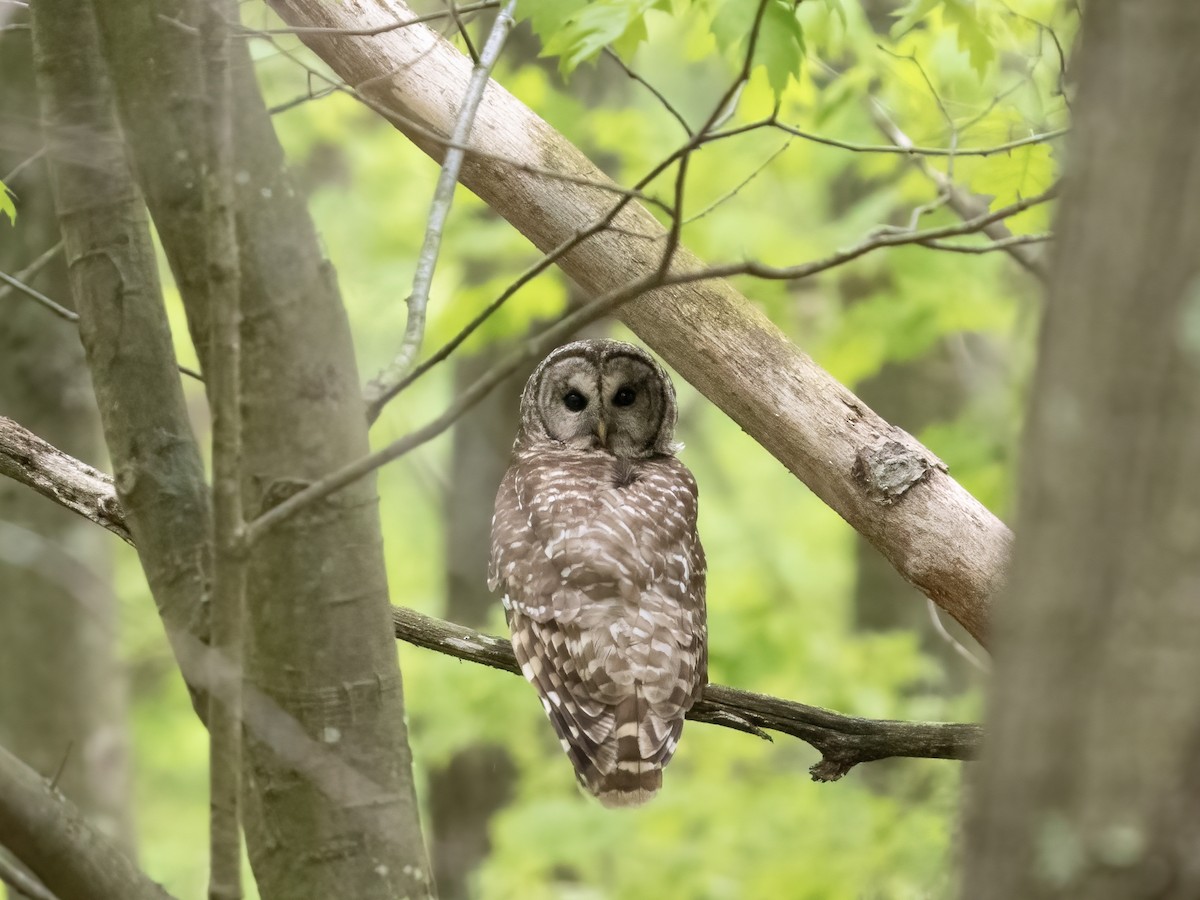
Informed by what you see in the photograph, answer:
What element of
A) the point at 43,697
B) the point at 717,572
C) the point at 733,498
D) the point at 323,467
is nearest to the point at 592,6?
the point at 323,467

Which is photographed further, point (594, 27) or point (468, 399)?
point (594, 27)

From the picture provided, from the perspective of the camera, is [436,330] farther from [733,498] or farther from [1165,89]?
[1165,89]

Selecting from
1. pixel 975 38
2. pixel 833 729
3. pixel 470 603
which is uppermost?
pixel 975 38

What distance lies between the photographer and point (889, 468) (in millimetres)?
3455

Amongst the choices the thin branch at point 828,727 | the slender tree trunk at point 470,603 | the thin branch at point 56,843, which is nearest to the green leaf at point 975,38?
the thin branch at point 828,727

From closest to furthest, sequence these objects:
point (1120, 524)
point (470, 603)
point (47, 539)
Answer: point (1120, 524) → point (47, 539) → point (470, 603)

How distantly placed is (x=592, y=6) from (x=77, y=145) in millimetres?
1411

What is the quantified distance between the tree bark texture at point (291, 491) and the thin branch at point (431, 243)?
0.09m

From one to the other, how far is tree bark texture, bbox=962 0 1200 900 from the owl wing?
2.80 m

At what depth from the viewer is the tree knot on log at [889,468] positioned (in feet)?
11.3

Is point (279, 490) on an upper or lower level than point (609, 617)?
upper

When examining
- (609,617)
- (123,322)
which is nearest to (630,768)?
(609,617)

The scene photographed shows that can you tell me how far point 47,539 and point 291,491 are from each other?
363 centimetres

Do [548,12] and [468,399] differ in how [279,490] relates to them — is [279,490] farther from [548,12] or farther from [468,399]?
[548,12]
